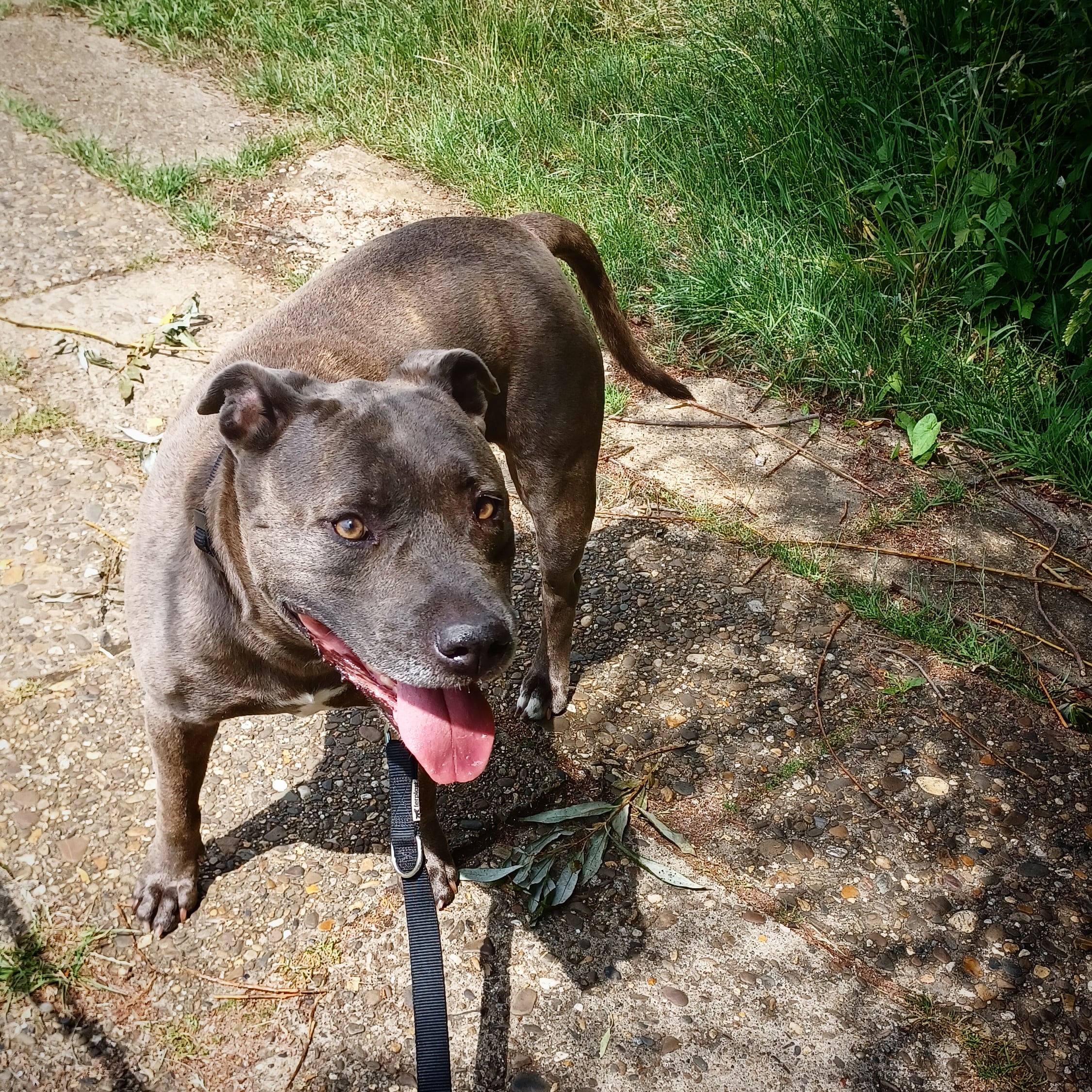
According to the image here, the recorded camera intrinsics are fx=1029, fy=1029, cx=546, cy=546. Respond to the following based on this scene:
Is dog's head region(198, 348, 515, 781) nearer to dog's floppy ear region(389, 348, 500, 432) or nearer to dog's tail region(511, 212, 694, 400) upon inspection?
dog's floppy ear region(389, 348, 500, 432)

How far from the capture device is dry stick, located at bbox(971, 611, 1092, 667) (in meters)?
3.56

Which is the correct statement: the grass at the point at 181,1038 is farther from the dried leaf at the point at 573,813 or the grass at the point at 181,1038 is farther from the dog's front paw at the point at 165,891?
the dried leaf at the point at 573,813

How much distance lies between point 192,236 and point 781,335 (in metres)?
3.12

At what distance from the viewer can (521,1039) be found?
8.14ft

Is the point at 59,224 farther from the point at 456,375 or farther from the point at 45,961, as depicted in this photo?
the point at 45,961

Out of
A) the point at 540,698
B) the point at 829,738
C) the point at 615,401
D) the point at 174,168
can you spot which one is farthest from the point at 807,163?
the point at 174,168

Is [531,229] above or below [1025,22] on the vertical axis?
below

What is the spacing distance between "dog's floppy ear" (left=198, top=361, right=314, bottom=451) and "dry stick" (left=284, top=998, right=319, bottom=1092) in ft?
4.46

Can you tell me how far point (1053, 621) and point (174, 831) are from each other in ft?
9.78

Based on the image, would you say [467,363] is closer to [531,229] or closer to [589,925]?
[531,229]

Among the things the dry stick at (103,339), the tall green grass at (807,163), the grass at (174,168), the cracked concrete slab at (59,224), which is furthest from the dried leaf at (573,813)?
the grass at (174,168)

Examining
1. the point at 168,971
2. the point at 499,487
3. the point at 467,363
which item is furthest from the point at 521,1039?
the point at 467,363

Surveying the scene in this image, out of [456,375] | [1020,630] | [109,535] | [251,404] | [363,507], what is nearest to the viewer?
[363,507]

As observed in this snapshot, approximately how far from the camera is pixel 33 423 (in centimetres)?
420
